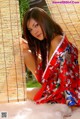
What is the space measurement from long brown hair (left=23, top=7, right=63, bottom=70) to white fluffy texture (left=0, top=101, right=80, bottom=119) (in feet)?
0.96

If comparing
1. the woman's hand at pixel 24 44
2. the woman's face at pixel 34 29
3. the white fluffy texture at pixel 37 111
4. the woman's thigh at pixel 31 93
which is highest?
the woman's face at pixel 34 29

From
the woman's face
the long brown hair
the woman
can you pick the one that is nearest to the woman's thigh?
the woman

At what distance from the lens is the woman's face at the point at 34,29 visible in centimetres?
188

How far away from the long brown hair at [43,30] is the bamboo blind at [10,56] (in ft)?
0.26

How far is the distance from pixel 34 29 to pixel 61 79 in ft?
1.15

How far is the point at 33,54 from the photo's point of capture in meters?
2.04

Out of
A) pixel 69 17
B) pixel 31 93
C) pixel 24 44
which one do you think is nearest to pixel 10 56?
pixel 24 44

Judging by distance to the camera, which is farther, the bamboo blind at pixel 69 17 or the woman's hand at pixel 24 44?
the bamboo blind at pixel 69 17

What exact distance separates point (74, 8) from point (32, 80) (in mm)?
756

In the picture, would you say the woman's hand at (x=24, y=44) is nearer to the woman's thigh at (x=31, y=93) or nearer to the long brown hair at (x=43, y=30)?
the long brown hair at (x=43, y=30)

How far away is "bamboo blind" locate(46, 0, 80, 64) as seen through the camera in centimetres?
208

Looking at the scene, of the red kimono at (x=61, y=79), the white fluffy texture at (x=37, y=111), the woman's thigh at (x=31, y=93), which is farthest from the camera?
the woman's thigh at (x=31, y=93)

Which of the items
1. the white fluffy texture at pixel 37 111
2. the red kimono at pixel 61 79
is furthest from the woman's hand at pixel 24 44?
the white fluffy texture at pixel 37 111

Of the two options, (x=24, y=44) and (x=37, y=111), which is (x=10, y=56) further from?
(x=37, y=111)
